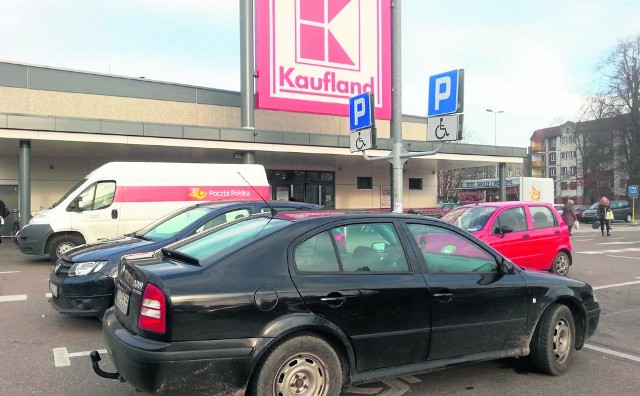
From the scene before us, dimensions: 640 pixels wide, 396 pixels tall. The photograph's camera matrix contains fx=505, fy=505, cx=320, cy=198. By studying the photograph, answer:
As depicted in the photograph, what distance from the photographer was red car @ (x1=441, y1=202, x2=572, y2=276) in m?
8.89

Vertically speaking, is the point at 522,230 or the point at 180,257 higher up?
the point at 180,257

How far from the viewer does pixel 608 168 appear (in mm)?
53719

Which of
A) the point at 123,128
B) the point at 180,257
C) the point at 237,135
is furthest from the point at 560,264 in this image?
the point at 123,128

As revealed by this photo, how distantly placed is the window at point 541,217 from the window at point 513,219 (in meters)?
0.32

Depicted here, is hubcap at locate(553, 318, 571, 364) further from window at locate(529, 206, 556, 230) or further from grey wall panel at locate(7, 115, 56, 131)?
grey wall panel at locate(7, 115, 56, 131)

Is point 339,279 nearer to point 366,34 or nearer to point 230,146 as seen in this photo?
point 230,146

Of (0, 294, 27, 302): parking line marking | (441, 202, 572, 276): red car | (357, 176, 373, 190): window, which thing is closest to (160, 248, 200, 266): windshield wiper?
(0, 294, 27, 302): parking line marking

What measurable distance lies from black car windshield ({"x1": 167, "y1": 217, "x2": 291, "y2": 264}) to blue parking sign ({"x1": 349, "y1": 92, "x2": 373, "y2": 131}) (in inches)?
244

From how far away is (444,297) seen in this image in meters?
3.91

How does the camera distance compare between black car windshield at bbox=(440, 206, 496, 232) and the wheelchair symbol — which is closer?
the wheelchair symbol

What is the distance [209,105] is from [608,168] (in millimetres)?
48443

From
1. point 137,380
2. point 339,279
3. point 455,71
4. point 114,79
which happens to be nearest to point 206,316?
point 137,380

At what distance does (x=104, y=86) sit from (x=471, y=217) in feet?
48.0

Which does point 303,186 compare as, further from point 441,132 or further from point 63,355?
point 63,355
